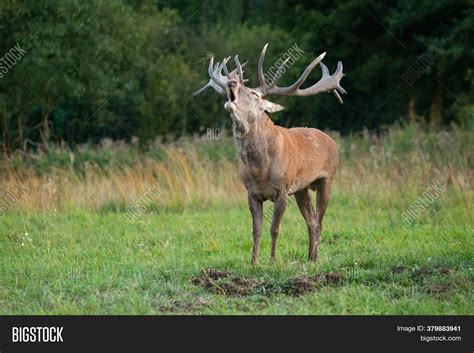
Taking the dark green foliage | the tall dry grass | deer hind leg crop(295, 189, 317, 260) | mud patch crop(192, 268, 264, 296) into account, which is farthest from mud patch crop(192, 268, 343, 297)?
the dark green foliage

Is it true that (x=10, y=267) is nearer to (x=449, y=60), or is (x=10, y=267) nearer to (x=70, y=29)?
(x=70, y=29)

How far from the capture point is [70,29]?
17312 mm

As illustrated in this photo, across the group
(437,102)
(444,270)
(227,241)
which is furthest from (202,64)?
(444,270)

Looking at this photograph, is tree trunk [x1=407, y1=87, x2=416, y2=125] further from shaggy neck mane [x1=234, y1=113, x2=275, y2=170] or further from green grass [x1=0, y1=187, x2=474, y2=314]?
shaggy neck mane [x1=234, y1=113, x2=275, y2=170]

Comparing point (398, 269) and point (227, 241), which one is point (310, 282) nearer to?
point (398, 269)

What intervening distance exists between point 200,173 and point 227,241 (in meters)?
4.79

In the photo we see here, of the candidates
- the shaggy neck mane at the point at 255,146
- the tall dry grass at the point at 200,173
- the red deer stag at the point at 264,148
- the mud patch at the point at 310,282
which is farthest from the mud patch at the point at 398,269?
the tall dry grass at the point at 200,173

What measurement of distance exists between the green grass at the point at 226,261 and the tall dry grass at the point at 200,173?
63 centimetres

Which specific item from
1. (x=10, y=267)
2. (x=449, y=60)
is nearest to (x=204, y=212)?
(x=10, y=267)

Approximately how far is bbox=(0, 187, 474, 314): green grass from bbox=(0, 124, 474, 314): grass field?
21mm

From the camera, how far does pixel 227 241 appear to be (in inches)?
435

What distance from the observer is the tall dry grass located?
14562mm

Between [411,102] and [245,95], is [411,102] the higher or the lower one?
the higher one

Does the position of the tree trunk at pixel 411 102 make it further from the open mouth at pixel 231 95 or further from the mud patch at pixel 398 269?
the open mouth at pixel 231 95
